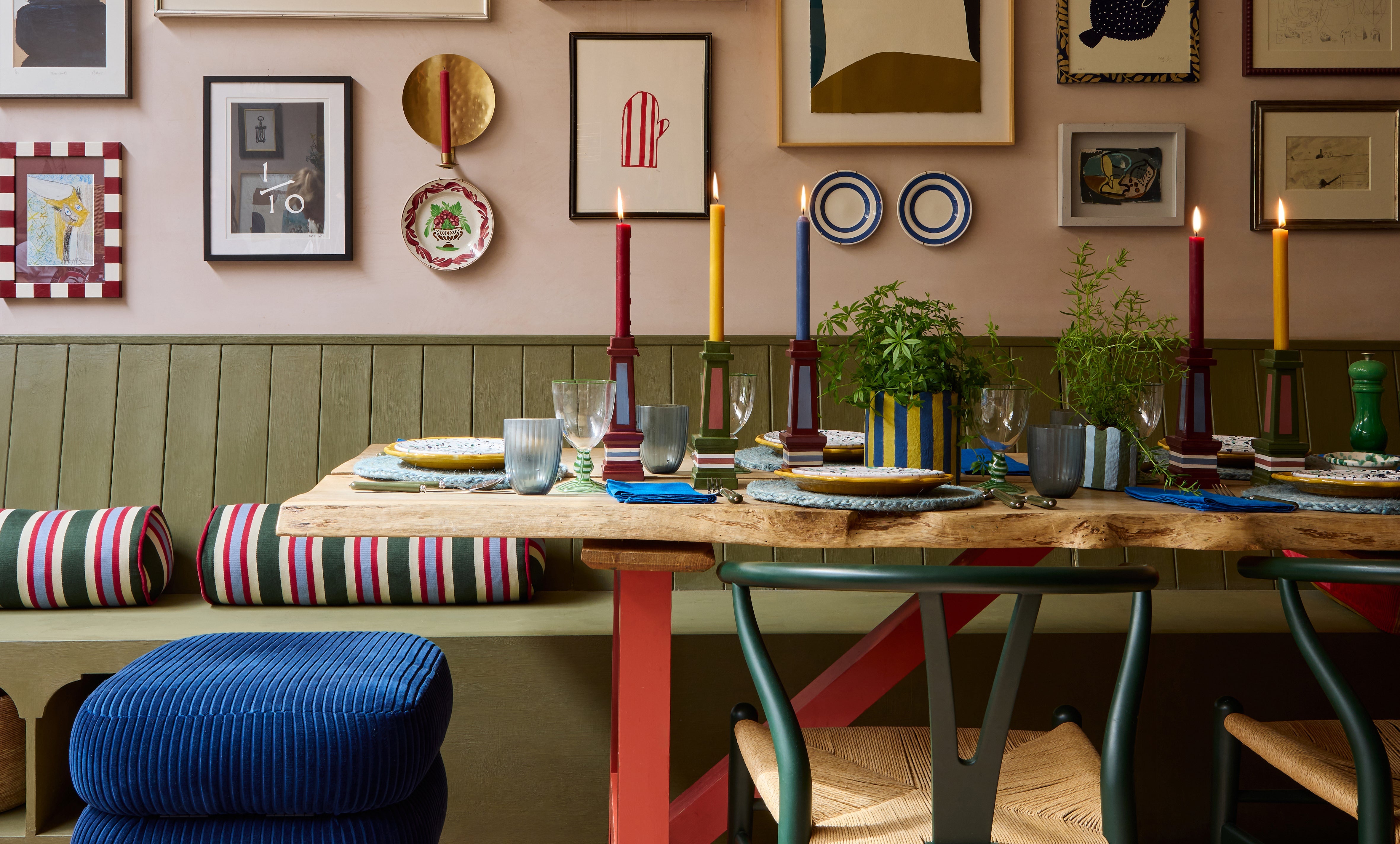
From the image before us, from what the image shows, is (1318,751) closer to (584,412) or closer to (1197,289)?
(1197,289)

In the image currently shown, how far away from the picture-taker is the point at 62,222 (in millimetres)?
2418

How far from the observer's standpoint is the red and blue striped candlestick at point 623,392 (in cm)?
131

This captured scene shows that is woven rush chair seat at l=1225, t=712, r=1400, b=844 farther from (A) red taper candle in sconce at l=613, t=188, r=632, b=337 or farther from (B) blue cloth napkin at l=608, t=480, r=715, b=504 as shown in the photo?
(A) red taper candle in sconce at l=613, t=188, r=632, b=337

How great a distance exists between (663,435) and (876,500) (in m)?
0.39

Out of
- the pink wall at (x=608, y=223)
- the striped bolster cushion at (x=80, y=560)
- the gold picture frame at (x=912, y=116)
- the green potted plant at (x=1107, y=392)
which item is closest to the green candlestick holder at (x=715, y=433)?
the green potted plant at (x=1107, y=392)

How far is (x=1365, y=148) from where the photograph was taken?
250cm

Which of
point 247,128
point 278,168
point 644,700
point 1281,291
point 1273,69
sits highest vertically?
point 1273,69

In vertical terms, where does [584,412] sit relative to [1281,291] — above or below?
below

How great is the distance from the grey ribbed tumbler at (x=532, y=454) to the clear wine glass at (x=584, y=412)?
30mm

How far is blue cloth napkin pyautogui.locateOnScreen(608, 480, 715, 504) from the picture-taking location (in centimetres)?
116

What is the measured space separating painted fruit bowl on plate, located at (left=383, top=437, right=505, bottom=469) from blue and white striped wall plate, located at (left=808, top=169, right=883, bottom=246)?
4.18 feet

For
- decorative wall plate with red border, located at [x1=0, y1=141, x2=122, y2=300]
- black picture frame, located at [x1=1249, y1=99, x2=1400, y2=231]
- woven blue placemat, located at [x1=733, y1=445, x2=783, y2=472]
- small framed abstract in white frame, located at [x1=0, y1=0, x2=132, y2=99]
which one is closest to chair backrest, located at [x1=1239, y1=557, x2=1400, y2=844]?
woven blue placemat, located at [x1=733, y1=445, x2=783, y2=472]

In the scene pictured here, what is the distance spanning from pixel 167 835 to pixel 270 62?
1927 millimetres

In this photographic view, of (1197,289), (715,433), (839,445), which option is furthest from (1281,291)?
(715,433)
